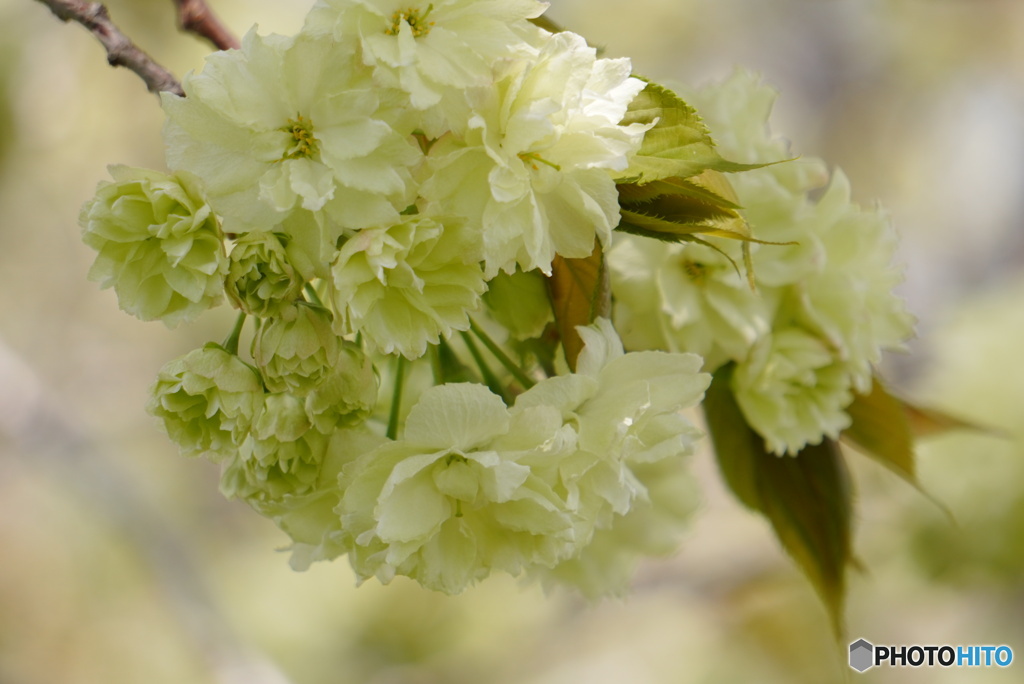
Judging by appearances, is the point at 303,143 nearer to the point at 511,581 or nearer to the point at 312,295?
the point at 312,295

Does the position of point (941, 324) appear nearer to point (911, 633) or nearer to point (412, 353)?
point (911, 633)

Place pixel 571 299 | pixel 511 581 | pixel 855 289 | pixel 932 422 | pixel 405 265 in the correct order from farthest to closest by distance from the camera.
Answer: pixel 511 581 < pixel 932 422 < pixel 855 289 < pixel 571 299 < pixel 405 265

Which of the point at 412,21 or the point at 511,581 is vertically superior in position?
the point at 412,21

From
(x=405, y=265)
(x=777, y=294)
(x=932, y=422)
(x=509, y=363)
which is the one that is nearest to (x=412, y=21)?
(x=405, y=265)

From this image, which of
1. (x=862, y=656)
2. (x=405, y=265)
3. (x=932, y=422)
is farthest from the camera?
(x=862, y=656)

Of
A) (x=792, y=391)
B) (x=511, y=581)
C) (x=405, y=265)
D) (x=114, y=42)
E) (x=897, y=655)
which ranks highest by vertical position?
(x=114, y=42)

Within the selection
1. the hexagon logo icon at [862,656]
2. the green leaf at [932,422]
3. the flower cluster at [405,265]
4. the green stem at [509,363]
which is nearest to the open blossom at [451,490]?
the flower cluster at [405,265]

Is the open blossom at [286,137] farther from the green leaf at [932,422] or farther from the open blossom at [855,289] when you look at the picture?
the green leaf at [932,422]

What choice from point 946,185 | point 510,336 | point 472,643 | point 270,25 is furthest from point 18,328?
point 946,185
